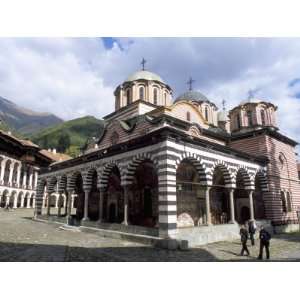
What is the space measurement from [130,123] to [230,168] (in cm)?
820

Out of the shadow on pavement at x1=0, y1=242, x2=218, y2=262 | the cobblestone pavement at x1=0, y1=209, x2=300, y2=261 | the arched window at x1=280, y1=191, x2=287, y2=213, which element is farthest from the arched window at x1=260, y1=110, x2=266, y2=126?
the shadow on pavement at x1=0, y1=242, x2=218, y2=262

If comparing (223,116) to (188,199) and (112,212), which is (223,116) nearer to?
(188,199)

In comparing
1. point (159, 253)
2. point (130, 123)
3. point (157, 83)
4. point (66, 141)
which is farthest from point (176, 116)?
point (66, 141)

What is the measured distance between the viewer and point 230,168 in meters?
14.7

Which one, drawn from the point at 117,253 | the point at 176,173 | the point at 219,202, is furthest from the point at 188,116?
the point at 117,253

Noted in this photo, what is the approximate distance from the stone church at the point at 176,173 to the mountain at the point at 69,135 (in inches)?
2201

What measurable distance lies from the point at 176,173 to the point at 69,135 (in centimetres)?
9449

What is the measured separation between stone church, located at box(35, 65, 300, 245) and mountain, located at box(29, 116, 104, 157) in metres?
55.9

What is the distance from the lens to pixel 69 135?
10312 centimetres

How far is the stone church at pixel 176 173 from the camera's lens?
11.7 m

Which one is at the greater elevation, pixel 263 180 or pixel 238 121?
pixel 238 121

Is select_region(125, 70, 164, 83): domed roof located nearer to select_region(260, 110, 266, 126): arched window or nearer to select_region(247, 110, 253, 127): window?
select_region(247, 110, 253, 127): window

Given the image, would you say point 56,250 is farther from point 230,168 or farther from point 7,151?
point 7,151

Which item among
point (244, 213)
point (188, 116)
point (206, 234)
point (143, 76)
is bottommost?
point (206, 234)
